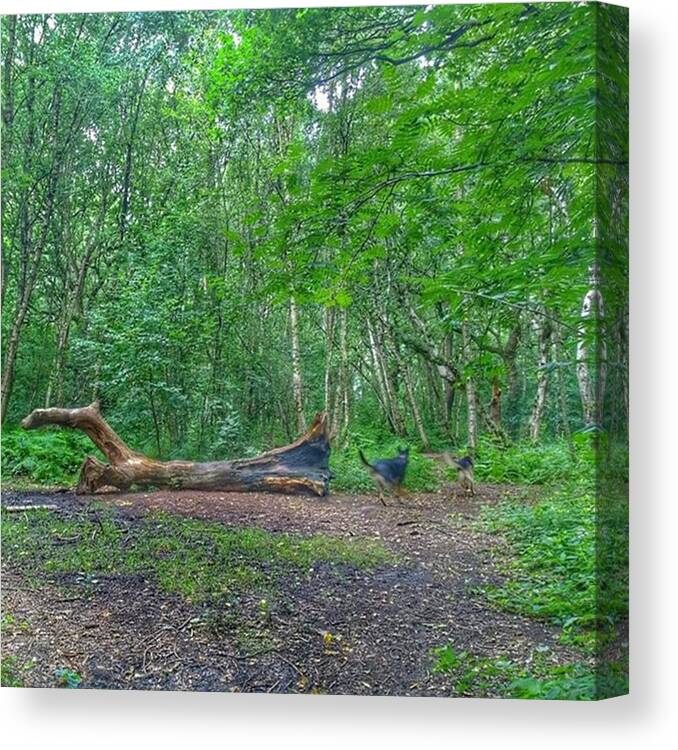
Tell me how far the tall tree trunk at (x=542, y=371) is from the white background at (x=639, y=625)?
49 centimetres

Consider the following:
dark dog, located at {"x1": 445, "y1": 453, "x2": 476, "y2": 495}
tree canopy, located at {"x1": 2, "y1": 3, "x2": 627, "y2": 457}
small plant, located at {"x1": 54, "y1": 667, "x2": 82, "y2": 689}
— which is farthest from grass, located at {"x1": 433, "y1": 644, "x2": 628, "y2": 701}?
small plant, located at {"x1": 54, "y1": 667, "x2": 82, "y2": 689}

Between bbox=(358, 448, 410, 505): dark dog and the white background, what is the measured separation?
3.49 ft

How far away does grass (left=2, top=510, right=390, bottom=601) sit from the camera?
4.37 m

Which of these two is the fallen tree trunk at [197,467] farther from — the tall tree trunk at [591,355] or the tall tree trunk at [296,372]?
the tall tree trunk at [591,355]

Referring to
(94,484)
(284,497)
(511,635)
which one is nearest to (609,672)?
(511,635)

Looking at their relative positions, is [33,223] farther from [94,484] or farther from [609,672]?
[609,672]

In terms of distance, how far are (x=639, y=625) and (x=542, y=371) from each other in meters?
1.37

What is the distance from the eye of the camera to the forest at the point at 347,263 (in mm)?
4109

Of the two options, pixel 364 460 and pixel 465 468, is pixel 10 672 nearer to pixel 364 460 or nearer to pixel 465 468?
pixel 364 460

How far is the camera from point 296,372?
4527mm

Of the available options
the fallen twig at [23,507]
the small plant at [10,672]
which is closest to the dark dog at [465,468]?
the fallen twig at [23,507]

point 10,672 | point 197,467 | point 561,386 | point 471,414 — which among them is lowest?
point 10,672

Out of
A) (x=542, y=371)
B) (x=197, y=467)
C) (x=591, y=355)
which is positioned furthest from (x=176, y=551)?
(x=591, y=355)

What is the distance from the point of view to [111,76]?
4.73 m
